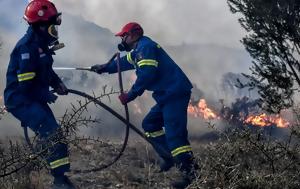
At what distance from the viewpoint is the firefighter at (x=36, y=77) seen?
545 centimetres

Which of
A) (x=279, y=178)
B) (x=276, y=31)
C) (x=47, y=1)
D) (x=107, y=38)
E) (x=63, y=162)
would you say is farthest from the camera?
(x=107, y=38)

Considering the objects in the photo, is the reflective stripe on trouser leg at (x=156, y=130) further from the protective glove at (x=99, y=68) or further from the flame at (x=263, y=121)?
the flame at (x=263, y=121)

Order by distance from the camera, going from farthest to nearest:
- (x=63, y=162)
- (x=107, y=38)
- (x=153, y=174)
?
(x=107, y=38)
(x=153, y=174)
(x=63, y=162)

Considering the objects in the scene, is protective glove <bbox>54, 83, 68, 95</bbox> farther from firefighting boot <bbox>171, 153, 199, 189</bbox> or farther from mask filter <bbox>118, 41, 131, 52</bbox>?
firefighting boot <bbox>171, 153, 199, 189</bbox>

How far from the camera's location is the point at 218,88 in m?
36.1

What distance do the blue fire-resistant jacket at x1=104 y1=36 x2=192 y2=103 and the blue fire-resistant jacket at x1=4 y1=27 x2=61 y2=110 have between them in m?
1.19

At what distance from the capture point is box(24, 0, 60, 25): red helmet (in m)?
5.77

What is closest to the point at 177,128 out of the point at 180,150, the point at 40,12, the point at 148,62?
the point at 180,150

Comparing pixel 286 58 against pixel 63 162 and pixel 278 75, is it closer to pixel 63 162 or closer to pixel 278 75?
pixel 278 75

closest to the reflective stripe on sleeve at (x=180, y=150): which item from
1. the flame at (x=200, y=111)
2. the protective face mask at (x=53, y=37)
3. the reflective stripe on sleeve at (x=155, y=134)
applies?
the reflective stripe on sleeve at (x=155, y=134)

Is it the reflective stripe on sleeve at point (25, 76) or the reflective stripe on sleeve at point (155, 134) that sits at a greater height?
the reflective stripe on sleeve at point (25, 76)

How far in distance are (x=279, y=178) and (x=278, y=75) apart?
651 cm

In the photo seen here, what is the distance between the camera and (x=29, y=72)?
547 centimetres

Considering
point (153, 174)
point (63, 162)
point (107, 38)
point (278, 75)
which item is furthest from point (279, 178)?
point (107, 38)
